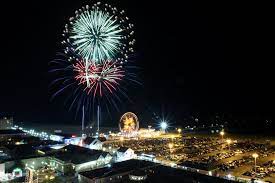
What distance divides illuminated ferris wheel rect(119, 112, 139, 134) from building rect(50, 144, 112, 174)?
38.0ft

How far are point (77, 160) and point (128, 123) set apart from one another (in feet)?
47.4

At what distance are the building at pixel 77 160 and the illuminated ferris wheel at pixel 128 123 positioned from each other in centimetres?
1158

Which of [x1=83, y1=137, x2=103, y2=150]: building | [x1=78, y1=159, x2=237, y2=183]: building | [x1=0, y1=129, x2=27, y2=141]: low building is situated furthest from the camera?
[x1=0, y1=129, x2=27, y2=141]: low building

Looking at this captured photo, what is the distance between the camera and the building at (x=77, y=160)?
2062 cm

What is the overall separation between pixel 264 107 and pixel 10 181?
6093cm

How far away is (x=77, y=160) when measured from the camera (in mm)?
21375

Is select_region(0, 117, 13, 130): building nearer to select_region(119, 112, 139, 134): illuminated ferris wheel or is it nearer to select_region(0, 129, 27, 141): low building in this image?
select_region(0, 129, 27, 141): low building

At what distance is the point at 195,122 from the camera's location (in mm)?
55938

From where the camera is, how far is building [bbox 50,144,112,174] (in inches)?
812

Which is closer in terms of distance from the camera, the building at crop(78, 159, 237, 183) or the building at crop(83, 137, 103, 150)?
the building at crop(78, 159, 237, 183)

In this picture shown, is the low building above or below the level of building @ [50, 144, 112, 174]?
above

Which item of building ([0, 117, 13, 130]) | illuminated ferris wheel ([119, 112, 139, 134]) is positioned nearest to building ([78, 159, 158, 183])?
illuminated ferris wheel ([119, 112, 139, 134])

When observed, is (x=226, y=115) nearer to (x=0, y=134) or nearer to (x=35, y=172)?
(x=0, y=134)

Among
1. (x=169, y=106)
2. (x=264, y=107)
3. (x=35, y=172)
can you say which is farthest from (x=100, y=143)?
(x=264, y=107)
